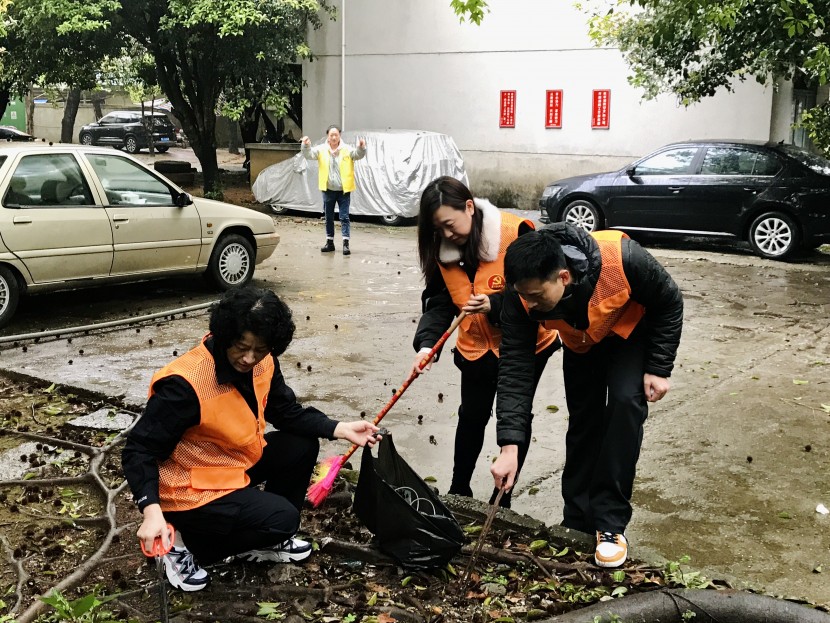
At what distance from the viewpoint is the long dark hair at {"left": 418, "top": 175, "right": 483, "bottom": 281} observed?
432cm

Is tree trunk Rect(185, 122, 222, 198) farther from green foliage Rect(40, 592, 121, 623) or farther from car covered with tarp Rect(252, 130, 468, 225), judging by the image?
green foliage Rect(40, 592, 121, 623)

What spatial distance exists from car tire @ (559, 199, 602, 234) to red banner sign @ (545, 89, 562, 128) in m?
4.33

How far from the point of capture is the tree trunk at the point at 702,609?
369 cm

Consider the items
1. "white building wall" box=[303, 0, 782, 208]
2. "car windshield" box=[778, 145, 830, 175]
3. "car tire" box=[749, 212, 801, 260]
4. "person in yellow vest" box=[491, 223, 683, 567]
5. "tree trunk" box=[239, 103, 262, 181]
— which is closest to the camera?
"person in yellow vest" box=[491, 223, 683, 567]

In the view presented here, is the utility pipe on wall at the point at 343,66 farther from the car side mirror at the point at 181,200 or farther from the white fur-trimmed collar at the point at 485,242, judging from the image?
the white fur-trimmed collar at the point at 485,242

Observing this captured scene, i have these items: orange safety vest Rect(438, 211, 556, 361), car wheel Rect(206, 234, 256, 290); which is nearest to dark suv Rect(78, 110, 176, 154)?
car wheel Rect(206, 234, 256, 290)

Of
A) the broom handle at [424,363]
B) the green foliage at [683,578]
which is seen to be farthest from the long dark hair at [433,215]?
the green foliage at [683,578]

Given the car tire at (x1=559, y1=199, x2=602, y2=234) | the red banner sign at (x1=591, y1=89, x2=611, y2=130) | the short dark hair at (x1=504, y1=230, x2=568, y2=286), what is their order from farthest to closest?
1. the red banner sign at (x1=591, y1=89, x2=611, y2=130)
2. the car tire at (x1=559, y1=199, x2=602, y2=234)
3. the short dark hair at (x1=504, y1=230, x2=568, y2=286)

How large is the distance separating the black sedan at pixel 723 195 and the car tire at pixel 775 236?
0.01 metres

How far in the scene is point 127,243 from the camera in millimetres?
9461

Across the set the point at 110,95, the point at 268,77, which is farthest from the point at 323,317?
the point at 110,95

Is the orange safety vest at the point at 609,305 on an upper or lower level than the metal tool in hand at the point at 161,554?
upper

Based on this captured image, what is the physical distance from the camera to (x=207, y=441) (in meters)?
3.73

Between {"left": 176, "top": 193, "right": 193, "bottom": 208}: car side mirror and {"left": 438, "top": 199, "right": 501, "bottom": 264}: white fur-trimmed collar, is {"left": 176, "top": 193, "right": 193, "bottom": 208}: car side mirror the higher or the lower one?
the lower one
